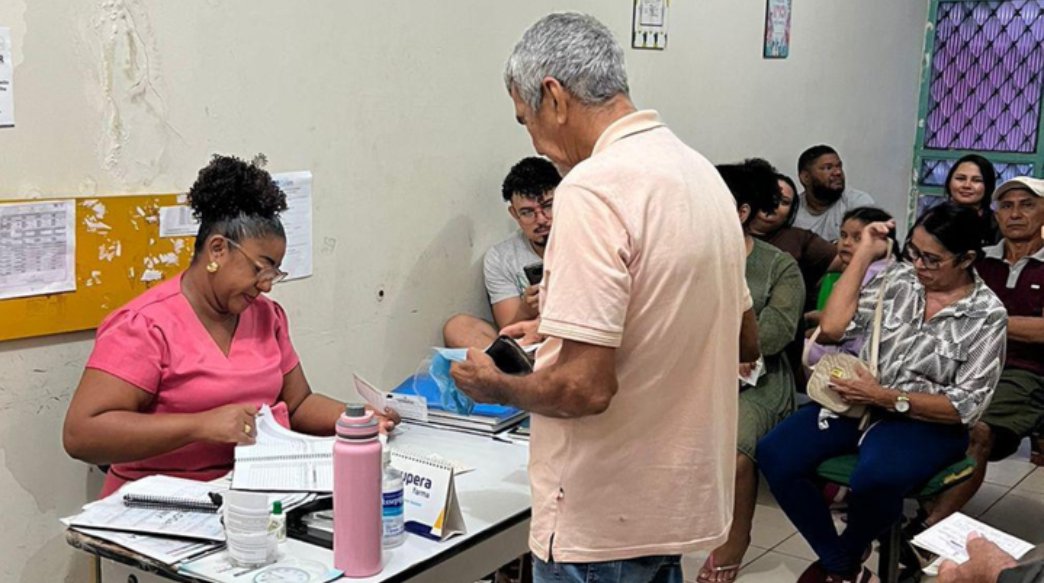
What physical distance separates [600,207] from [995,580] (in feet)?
3.13

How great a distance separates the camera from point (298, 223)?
9.29 ft

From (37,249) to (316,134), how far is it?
0.84 m

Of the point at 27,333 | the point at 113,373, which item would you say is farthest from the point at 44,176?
the point at 113,373

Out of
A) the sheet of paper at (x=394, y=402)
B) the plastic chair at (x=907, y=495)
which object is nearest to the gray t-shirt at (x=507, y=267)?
the sheet of paper at (x=394, y=402)

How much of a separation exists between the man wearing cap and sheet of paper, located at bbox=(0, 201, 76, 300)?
278cm

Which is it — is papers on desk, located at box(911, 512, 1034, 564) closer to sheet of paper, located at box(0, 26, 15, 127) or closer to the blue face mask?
the blue face mask

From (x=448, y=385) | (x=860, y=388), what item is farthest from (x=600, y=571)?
(x=860, y=388)

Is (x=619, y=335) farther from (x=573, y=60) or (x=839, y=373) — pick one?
(x=839, y=373)

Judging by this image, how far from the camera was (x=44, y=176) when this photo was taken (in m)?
2.26

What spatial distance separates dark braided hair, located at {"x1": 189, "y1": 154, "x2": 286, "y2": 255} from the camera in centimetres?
221

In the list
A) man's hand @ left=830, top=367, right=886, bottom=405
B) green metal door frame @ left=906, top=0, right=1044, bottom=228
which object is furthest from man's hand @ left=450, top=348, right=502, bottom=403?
green metal door frame @ left=906, top=0, right=1044, bottom=228

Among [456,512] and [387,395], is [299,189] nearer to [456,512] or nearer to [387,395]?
[387,395]

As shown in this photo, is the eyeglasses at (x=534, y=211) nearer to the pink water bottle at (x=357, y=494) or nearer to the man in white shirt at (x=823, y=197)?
the pink water bottle at (x=357, y=494)

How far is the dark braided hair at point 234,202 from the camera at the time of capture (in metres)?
2.21
